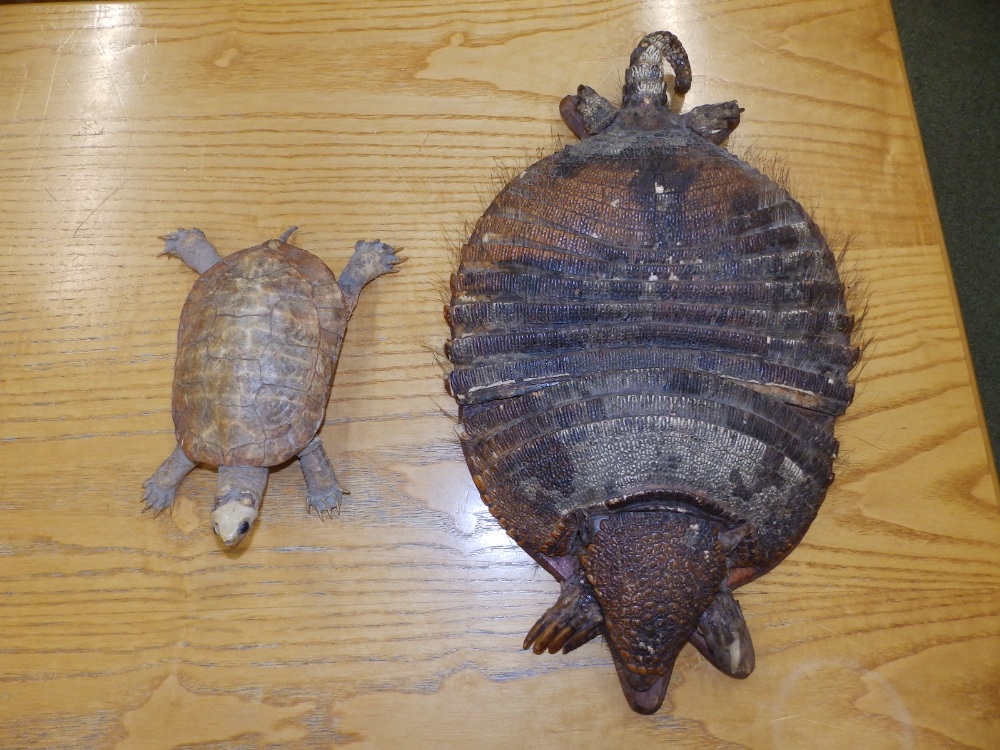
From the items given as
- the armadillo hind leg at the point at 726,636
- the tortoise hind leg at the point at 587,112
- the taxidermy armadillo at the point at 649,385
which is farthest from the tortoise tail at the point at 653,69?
the armadillo hind leg at the point at 726,636

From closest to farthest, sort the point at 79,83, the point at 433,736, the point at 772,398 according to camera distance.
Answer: the point at 772,398 < the point at 433,736 < the point at 79,83

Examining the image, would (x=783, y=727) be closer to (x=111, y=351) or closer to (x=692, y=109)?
(x=692, y=109)

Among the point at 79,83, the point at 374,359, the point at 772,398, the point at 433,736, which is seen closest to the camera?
the point at 772,398

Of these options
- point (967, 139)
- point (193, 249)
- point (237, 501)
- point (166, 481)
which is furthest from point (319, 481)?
point (967, 139)

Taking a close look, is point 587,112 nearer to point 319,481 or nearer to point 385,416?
→ point 385,416

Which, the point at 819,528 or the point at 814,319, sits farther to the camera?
the point at 819,528

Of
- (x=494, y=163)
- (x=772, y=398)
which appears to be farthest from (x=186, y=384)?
(x=772, y=398)

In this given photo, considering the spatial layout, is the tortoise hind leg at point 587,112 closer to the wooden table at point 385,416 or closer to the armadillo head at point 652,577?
the wooden table at point 385,416
